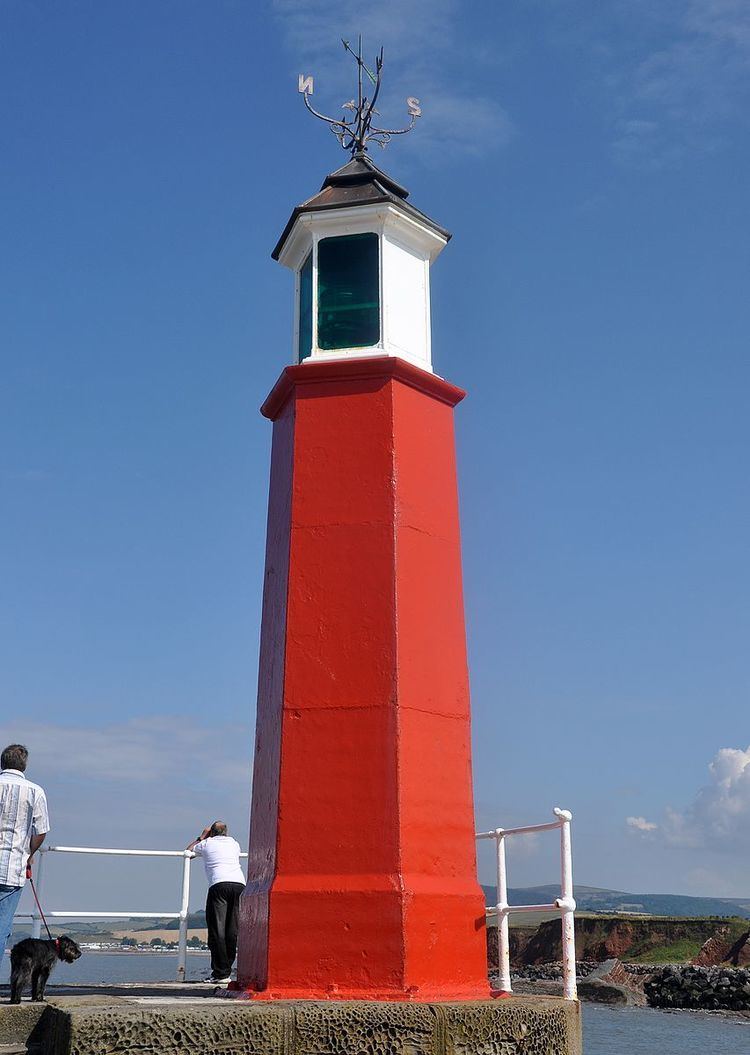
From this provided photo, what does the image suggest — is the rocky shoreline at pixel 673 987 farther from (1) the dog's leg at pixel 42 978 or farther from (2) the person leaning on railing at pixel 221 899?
(1) the dog's leg at pixel 42 978

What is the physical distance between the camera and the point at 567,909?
614cm

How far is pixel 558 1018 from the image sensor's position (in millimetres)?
5730

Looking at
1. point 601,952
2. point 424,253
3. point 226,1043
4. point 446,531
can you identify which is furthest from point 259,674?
point 601,952

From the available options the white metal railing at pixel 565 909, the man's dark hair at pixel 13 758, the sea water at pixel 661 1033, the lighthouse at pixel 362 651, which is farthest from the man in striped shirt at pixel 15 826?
the sea water at pixel 661 1033

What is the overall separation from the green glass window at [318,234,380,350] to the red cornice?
0.92ft

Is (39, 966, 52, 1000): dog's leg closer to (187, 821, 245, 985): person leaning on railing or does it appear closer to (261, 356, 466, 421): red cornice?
(187, 821, 245, 985): person leaning on railing

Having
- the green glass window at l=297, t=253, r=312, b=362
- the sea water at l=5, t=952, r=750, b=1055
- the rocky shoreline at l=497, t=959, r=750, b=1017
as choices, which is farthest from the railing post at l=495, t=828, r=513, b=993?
the rocky shoreline at l=497, t=959, r=750, b=1017

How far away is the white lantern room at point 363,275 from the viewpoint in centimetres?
735

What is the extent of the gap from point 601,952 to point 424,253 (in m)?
54.1

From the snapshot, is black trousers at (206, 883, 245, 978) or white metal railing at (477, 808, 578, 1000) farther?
black trousers at (206, 883, 245, 978)

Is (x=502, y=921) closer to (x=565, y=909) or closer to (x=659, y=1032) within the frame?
(x=565, y=909)

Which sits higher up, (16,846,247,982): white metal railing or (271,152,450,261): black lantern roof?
(271,152,450,261): black lantern roof

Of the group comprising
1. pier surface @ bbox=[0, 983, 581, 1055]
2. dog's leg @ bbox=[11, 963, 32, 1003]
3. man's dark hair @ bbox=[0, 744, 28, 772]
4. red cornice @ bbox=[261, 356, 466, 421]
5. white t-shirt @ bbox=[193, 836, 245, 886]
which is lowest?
pier surface @ bbox=[0, 983, 581, 1055]

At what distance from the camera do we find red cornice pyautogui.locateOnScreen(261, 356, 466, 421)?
23.1ft
